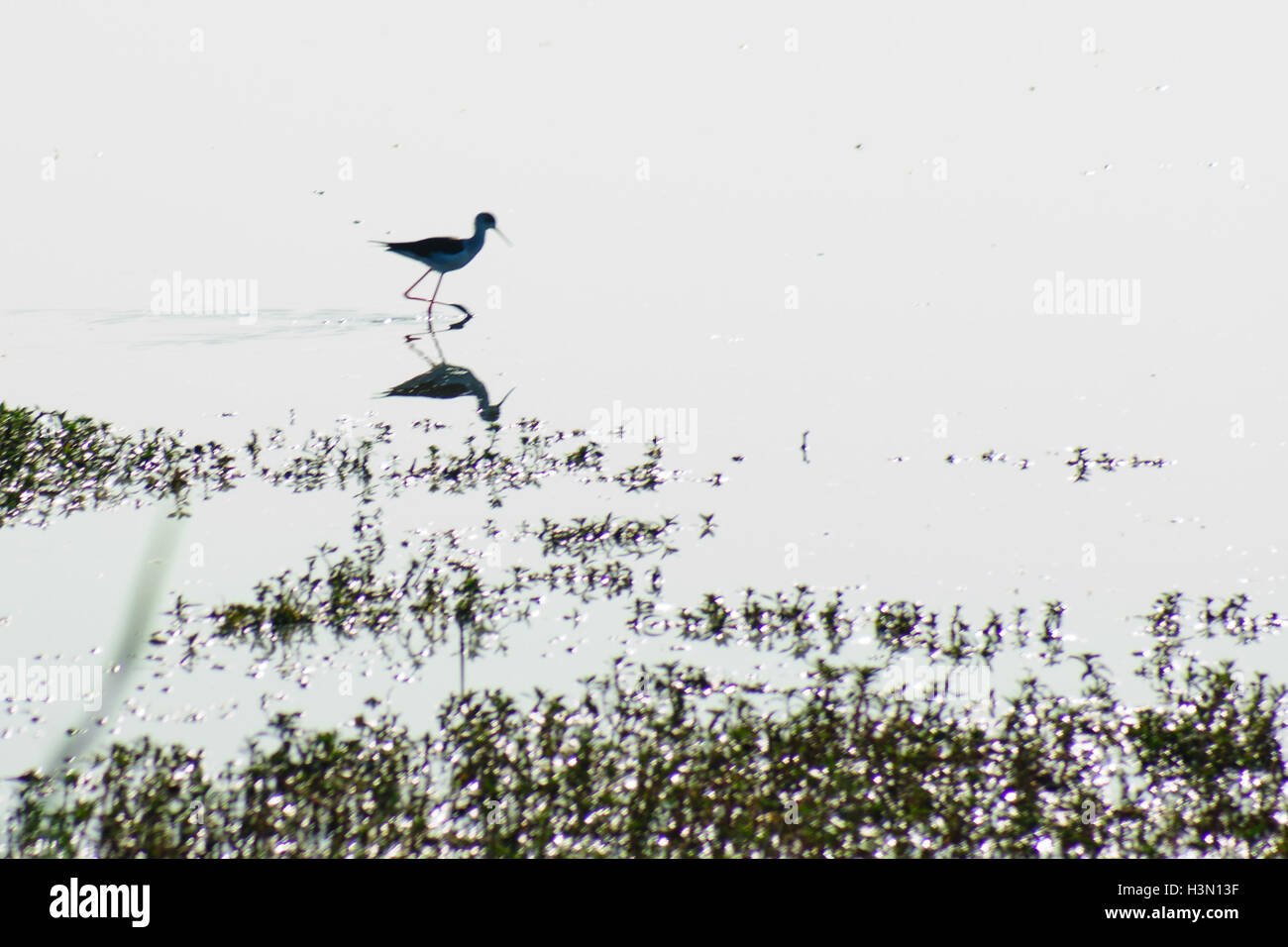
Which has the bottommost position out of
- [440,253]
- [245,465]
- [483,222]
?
[245,465]

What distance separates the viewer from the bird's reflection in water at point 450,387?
40.0 feet

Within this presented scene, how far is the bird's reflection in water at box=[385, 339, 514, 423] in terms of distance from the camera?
12.2 meters

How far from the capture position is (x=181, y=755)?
560 cm

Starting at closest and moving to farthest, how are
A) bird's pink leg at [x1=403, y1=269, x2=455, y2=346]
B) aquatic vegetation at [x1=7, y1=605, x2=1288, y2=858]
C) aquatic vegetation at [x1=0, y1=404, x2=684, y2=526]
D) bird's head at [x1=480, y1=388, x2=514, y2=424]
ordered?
1. aquatic vegetation at [x1=7, y1=605, x2=1288, y2=858]
2. aquatic vegetation at [x1=0, y1=404, x2=684, y2=526]
3. bird's head at [x1=480, y1=388, x2=514, y2=424]
4. bird's pink leg at [x1=403, y1=269, x2=455, y2=346]

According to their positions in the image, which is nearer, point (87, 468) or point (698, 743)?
point (698, 743)

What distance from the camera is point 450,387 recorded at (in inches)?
A: 509

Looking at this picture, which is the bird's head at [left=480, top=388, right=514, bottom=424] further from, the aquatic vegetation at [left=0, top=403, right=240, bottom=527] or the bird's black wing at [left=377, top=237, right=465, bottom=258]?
the bird's black wing at [left=377, top=237, right=465, bottom=258]

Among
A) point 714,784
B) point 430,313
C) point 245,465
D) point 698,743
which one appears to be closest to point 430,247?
point 430,313

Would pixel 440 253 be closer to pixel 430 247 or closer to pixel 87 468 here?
pixel 430 247

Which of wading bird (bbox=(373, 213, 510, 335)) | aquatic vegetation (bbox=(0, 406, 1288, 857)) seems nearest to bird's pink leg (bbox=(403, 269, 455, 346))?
wading bird (bbox=(373, 213, 510, 335))
